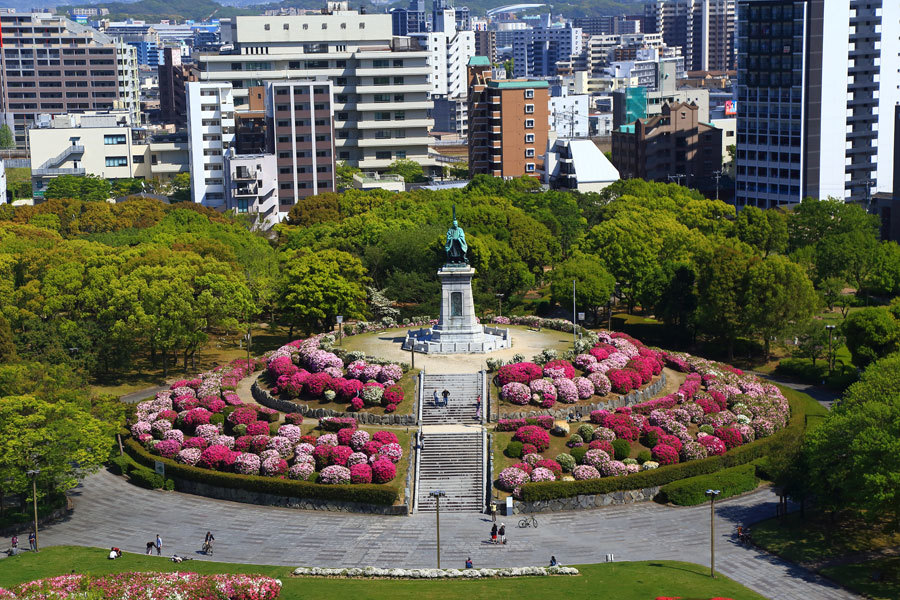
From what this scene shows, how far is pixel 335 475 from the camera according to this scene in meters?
80.2

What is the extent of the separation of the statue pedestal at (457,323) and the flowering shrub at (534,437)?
1503cm

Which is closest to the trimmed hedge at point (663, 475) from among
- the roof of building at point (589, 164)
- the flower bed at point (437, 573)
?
the flower bed at point (437, 573)

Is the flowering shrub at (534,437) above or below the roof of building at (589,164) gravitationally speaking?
below

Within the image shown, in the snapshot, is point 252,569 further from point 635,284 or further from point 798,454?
point 635,284

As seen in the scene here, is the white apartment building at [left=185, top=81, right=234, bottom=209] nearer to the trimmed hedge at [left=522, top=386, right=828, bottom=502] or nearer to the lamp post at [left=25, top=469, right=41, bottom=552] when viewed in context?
the lamp post at [left=25, top=469, right=41, bottom=552]

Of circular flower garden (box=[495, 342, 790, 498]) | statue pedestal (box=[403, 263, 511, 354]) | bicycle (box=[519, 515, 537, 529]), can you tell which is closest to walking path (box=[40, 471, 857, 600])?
bicycle (box=[519, 515, 537, 529])

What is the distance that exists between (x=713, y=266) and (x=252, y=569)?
60.2 m

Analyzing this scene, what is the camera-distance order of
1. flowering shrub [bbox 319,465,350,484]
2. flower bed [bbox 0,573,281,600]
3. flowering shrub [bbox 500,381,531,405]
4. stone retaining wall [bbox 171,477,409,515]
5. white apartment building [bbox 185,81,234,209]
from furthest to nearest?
1. white apartment building [bbox 185,81,234,209]
2. flowering shrub [bbox 500,381,531,405]
3. flowering shrub [bbox 319,465,350,484]
4. stone retaining wall [bbox 171,477,409,515]
5. flower bed [bbox 0,573,281,600]

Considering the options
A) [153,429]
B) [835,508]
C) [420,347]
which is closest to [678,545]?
[835,508]

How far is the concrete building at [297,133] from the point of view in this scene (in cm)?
18200

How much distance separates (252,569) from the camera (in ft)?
226

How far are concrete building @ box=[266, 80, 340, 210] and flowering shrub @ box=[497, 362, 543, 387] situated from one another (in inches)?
3855

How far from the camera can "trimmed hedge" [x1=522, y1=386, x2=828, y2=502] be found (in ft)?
258

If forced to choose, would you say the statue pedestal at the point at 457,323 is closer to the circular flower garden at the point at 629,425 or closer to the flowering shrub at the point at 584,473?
the circular flower garden at the point at 629,425
